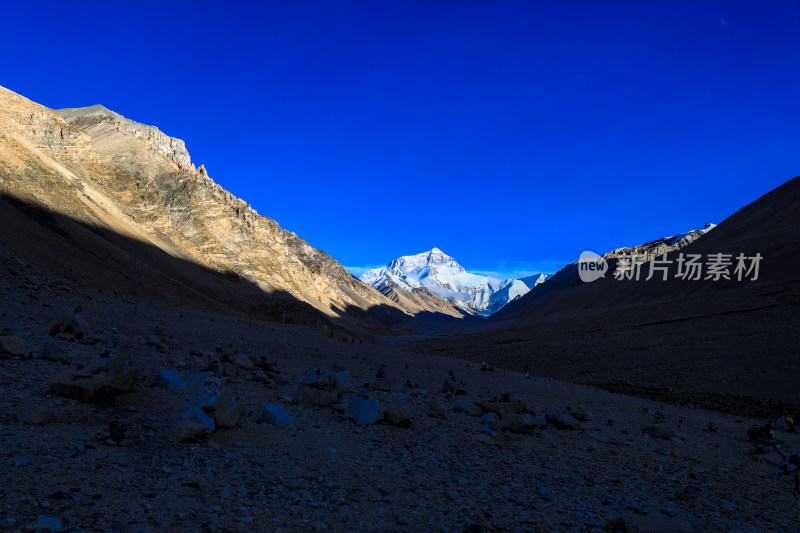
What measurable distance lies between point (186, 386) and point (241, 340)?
34.3ft

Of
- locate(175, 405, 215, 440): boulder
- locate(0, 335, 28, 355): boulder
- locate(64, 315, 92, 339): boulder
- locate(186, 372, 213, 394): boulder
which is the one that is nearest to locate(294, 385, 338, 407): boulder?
locate(186, 372, 213, 394): boulder

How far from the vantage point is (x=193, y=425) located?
5137mm

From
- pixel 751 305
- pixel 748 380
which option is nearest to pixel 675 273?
pixel 751 305

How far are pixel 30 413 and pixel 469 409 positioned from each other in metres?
6.81

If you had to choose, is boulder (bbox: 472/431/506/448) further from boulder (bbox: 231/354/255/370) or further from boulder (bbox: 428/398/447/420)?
boulder (bbox: 231/354/255/370)

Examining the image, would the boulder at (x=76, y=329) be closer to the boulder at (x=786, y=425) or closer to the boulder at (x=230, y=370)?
the boulder at (x=230, y=370)

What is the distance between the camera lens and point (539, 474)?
241 inches

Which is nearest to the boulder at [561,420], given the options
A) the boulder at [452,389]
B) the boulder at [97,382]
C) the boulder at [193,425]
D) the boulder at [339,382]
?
the boulder at [452,389]

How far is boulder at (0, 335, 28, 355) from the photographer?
22.5 ft

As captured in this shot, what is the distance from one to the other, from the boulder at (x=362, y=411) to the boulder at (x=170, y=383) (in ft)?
8.34

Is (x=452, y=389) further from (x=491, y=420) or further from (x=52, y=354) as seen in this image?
(x=52, y=354)

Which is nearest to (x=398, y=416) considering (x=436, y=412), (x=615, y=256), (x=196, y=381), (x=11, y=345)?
(x=436, y=412)

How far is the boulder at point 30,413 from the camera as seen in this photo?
474 centimetres

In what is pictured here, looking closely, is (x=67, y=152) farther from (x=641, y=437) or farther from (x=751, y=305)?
(x=751, y=305)
